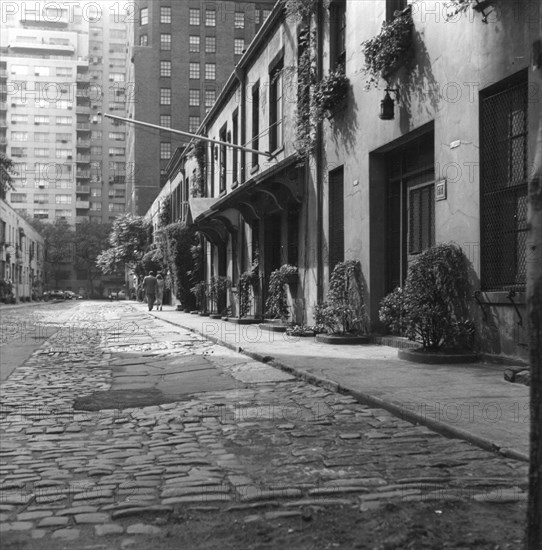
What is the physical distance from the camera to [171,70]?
72.2 metres

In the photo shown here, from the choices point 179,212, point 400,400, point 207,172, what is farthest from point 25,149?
point 400,400

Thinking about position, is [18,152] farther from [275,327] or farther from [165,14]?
[275,327]

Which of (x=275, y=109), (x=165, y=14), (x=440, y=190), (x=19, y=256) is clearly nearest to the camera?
(x=440, y=190)

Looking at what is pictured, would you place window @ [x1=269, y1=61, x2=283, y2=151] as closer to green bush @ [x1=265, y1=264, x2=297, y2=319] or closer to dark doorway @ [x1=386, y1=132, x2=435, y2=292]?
green bush @ [x1=265, y1=264, x2=297, y2=319]

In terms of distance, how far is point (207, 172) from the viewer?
29141 millimetres

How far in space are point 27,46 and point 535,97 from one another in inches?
4779

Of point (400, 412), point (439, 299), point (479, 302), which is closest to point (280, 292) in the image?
point (439, 299)

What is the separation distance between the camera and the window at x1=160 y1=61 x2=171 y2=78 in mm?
72188

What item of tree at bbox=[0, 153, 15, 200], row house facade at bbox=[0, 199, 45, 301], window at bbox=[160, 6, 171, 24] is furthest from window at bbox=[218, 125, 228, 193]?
window at bbox=[160, 6, 171, 24]

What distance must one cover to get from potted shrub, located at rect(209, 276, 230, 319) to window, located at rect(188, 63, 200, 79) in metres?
53.8

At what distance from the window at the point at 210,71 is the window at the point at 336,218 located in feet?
205

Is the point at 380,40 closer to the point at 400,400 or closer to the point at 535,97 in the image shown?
the point at 535,97

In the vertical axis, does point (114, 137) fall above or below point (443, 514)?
above

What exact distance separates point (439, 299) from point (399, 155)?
373 cm
